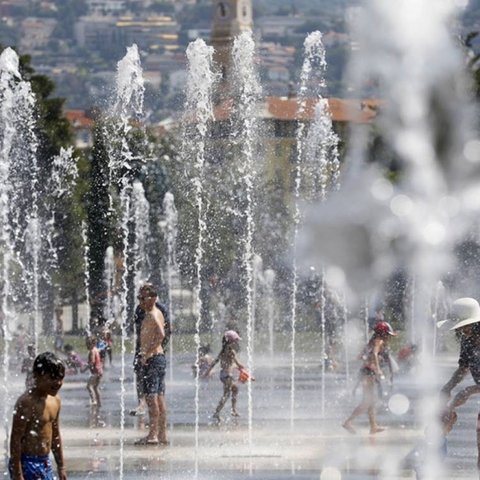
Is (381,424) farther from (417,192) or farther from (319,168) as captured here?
(417,192)

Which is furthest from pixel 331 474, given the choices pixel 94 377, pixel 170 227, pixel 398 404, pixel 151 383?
pixel 170 227

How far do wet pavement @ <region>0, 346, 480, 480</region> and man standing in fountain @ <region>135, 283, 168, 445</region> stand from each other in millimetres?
191

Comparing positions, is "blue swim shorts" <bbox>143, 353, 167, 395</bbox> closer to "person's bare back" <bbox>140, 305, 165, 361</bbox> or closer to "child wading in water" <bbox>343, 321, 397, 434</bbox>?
"person's bare back" <bbox>140, 305, 165, 361</bbox>

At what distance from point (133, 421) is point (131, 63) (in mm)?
11108

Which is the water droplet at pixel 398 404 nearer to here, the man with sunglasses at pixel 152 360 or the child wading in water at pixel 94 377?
the child wading in water at pixel 94 377

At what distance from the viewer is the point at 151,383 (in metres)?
14.9

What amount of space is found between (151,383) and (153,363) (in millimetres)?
157

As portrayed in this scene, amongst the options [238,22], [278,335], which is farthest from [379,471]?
[238,22]

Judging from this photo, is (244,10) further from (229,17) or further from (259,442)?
(259,442)

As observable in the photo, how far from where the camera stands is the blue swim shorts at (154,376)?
14.9 m

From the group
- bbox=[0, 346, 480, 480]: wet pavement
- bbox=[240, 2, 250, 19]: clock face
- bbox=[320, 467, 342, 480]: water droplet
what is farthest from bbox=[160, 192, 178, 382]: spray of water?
bbox=[240, 2, 250, 19]: clock face

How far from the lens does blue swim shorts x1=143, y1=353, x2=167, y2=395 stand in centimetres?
1486

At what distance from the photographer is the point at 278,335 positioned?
158 feet

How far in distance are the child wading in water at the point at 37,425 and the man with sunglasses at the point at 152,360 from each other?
202 inches
